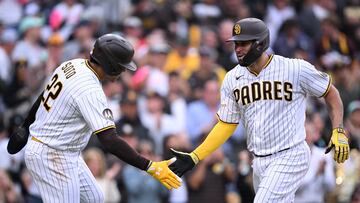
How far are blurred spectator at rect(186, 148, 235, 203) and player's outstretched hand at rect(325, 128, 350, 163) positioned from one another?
4.43 m

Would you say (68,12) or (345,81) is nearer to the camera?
(345,81)

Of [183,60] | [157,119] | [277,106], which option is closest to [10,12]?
[183,60]

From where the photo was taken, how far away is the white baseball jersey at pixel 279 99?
31.5 ft

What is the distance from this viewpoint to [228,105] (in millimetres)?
9992

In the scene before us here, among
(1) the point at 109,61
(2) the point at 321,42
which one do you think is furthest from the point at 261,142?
(2) the point at 321,42

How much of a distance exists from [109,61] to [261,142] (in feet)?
5.60

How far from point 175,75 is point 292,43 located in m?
3.06

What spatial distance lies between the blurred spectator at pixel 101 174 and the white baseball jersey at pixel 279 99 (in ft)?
13.1

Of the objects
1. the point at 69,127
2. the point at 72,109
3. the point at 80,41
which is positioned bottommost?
the point at 80,41

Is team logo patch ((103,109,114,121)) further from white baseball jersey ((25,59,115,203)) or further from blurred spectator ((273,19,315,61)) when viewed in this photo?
blurred spectator ((273,19,315,61))

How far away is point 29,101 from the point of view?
14930 mm

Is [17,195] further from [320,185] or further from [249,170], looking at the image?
[320,185]

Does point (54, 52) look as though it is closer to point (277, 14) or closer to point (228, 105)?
point (277, 14)

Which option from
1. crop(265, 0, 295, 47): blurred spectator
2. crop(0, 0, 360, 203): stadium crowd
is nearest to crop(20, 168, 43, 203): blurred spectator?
crop(0, 0, 360, 203): stadium crowd
